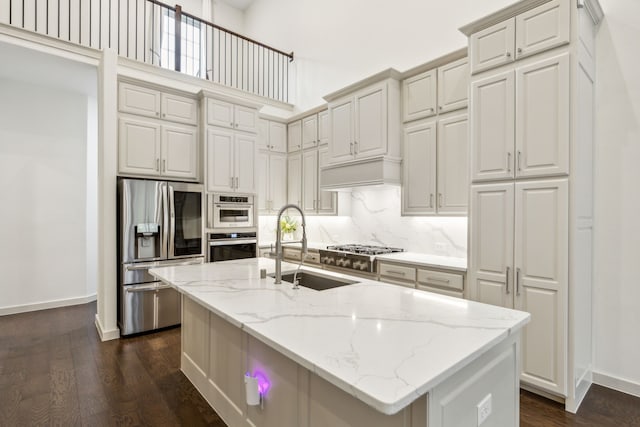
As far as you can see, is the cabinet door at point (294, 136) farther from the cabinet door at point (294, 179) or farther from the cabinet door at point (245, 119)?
the cabinet door at point (245, 119)

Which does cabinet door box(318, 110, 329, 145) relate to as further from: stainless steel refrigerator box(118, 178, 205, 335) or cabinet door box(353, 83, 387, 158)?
stainless steel refrigerator box(118, 178, 205, 335)

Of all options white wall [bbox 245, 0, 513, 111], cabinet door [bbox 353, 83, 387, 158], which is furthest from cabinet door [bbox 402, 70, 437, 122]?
white wall [bbox 245, 0, 513, 111]

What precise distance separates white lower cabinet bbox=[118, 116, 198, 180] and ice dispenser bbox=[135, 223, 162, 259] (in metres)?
0.63

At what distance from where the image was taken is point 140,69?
411cm

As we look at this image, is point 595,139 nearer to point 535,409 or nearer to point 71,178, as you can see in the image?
point 535,409

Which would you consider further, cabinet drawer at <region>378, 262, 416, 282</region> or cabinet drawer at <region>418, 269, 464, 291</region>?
cabinet drawer at <region>378, 262, 416, 282</region>

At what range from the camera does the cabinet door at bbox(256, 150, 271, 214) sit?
16.3 ft

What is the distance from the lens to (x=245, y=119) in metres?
4.42

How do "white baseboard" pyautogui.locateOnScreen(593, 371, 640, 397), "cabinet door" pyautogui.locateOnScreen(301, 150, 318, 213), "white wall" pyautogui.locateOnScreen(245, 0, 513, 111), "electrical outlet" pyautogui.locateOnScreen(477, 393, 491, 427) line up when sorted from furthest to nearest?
1. "cabinet door" pyautogui.locateOnScreen(301, 150, 318, 213)
2. "white wall" pyautogui.locateOnScreen(245, 0, 513, 111)
3. "white baseboard" pyautogui.locateOnScreen(593, 371, 640, 397)
4. "electrical outlet" pyautogui.locateOnScreen(477, 393, 491, 427)

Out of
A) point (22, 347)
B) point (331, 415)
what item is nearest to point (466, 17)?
point (331, 415)

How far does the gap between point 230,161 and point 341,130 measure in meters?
1.48

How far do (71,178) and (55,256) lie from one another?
3.65 ft

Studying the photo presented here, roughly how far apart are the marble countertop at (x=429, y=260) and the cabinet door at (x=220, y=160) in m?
2.17

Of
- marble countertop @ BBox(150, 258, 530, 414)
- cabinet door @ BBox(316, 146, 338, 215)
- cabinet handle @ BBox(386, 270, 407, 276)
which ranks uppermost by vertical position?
cabinet door @ BBox(316, 146, 338, 215)
